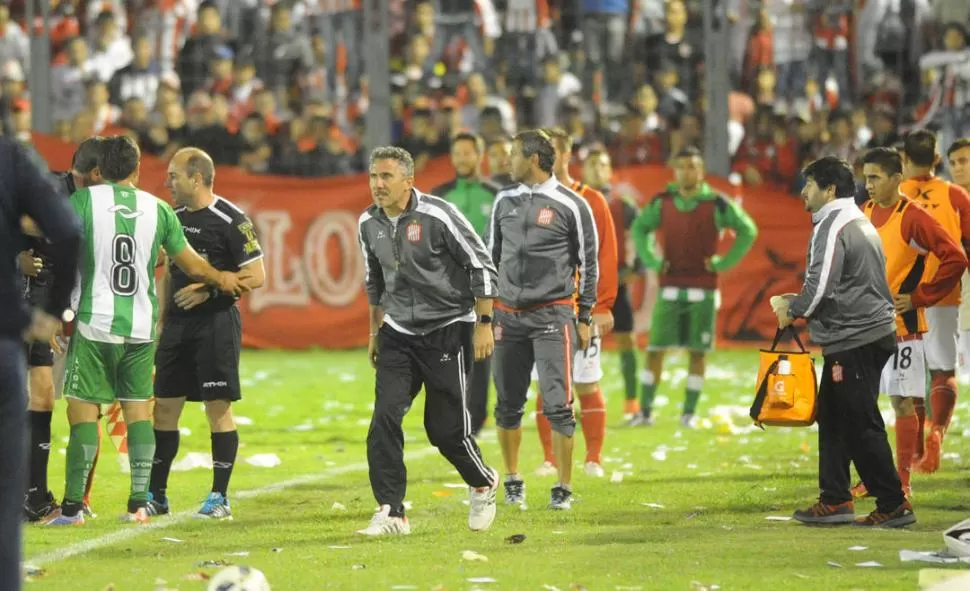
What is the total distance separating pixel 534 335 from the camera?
10328 mm

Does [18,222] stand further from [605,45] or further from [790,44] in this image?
[605,45]

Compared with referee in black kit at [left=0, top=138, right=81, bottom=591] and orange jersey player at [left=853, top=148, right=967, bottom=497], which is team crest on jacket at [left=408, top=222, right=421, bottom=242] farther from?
referee in black kit at [left=0, top=138, right=81, bottom=591]

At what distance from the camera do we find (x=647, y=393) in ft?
49.5

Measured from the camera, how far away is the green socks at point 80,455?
30.2 feet

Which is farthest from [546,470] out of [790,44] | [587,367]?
[790,44]

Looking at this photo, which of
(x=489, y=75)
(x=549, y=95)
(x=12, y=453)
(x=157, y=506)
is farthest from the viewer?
(x=489, y=75)

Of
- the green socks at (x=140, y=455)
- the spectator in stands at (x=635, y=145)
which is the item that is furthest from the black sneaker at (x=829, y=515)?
the spectator in stands at (x=635, y=145)

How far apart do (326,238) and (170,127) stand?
231 centimetres

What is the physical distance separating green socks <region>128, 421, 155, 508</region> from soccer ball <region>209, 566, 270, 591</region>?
275 centimetres

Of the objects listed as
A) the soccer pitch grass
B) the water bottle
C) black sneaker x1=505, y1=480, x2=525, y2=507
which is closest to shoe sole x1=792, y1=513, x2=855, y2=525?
the soccer pitch grass

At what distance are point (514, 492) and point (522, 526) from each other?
0.96m

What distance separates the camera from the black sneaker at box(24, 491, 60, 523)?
9.60 m

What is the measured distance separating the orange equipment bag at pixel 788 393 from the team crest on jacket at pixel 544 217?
1758mm

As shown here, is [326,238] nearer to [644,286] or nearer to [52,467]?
[644,286]
